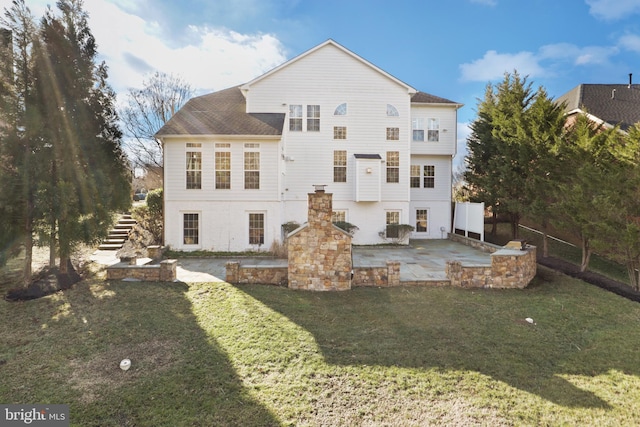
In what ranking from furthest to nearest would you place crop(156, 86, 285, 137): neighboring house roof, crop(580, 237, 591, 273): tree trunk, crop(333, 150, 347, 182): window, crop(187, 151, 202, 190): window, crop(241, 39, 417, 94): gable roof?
1. crop(333, 150, 347, 182): window
2. crop(241, 39, 417, 94): gable roof
3. crop(187, 151, 202, 190): window
4. crop(156, 86, 285, 137): neighboring house roof
5. crop(580, 237, 591, 273): tree trunk

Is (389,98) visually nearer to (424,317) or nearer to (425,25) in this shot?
(425,25)

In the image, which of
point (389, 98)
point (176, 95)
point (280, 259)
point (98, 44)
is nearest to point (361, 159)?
point (389, 98)

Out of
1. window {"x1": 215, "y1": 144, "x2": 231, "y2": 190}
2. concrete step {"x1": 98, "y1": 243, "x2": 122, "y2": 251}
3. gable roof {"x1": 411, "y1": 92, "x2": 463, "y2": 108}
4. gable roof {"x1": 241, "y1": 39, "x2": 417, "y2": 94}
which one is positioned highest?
gable roof {"x1": 241, "y1": 39, "x2": 417, "y2": 94}

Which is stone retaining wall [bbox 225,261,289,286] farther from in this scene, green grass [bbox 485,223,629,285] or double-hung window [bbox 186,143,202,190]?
green grass [bbox 485,223,629,285]

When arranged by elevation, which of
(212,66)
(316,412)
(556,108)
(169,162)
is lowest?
(316,412)

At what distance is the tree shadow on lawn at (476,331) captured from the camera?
4973 mm

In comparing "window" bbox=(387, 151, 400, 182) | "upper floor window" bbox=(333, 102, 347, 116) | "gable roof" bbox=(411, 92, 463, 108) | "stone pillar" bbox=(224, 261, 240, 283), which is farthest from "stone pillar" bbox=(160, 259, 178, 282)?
"gable roof" bbox=(411, 92, 463, 108)

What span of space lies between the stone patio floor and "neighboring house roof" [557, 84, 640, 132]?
12.5 metres

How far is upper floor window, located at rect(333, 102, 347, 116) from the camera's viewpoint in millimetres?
15559

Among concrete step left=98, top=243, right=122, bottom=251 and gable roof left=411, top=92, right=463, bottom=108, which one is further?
gable roof left=411, top=92, right=463, bottom=108

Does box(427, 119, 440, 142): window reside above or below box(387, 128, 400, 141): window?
above

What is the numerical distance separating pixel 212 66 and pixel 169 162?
8097mm

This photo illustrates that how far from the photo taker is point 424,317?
22.6 ft

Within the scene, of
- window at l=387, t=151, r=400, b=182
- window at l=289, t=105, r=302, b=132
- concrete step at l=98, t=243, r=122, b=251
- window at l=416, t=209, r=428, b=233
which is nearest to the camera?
concrete step at l=98, t=243, r=122, b=251
